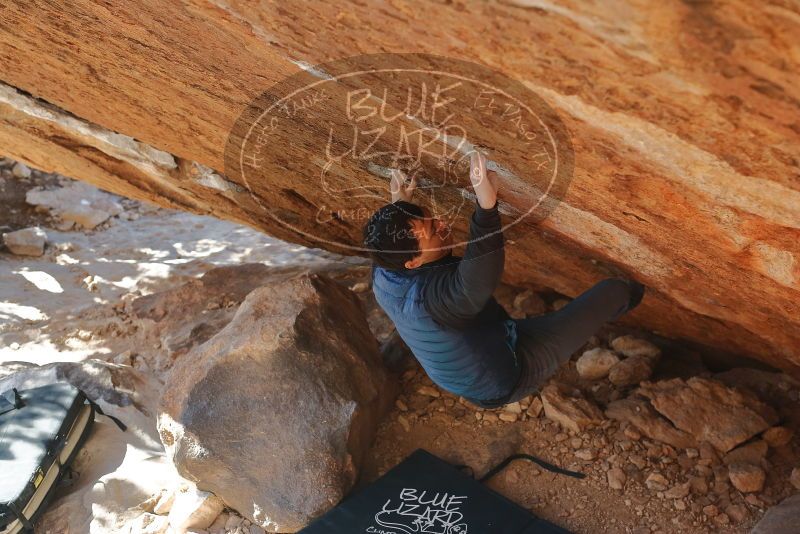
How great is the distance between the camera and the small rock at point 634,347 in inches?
137

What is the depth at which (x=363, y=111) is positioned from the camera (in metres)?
2.35

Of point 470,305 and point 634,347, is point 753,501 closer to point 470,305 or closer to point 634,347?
point 634,347

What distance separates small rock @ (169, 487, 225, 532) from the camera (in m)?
3.07

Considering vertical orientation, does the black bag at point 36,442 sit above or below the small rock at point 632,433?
below

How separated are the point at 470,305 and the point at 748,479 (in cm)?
147

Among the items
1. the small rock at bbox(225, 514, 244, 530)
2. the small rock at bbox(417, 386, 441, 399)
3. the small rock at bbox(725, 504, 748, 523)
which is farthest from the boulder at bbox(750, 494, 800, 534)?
the small rock at bbox(225, 514, 244, 530)

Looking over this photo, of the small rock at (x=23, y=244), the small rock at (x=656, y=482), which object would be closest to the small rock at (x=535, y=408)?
the small rock at (x=656, y=482)

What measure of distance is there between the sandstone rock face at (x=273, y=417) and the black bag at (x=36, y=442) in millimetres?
540

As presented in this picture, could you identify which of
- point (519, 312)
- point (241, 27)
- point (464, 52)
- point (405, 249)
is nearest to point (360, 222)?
point (519, 312)

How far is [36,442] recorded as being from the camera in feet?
10.8

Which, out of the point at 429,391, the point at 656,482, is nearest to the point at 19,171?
the point at 429,391

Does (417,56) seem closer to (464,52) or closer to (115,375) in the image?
(464,52)

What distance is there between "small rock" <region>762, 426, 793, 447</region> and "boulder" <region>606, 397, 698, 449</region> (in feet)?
0.97

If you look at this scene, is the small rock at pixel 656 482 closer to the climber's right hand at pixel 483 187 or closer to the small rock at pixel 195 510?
the climber's right hand at pixel 483 187
